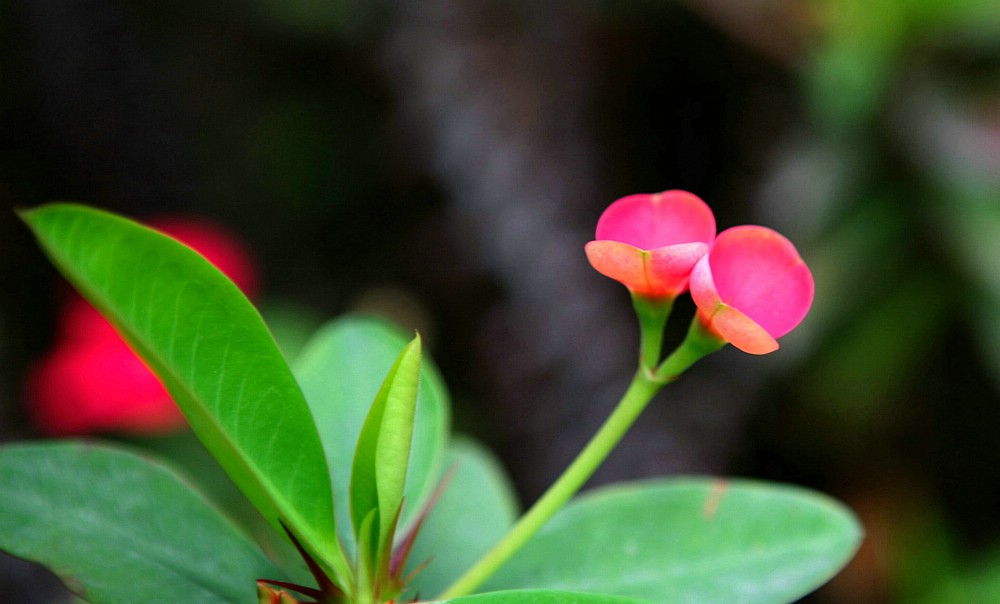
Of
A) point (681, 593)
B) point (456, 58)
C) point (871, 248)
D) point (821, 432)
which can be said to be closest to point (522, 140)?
point (456, 58)

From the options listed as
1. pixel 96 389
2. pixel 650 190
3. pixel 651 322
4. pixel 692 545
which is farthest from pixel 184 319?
pixel 650 190

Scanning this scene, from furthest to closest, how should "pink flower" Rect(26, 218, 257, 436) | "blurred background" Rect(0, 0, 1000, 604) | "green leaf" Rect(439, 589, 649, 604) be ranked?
"blurred background" Rect(0, 0, 1000, 604) → "pink flower" Rect(26, 218, 257, 436) → "green leaf" Rect(439, 589, 649, 604)

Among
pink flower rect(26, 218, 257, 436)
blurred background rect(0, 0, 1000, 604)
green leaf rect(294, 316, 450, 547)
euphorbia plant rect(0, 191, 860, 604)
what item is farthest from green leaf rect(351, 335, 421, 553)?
blurred background rect(0, 0, 1000, 604)

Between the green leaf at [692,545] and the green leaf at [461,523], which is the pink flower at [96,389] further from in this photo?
the green leaf at [692,545]

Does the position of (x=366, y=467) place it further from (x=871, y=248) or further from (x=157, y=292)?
(x=871, y=248)

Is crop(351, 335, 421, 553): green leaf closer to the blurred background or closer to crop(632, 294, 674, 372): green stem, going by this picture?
crop(632, 294, 674, 372): green stem

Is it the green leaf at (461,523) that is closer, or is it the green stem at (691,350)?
the green stem at (691,350)

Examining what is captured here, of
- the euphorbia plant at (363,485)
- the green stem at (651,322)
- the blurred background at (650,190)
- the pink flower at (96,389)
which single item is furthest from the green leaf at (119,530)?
the blurred background at (650,190)
